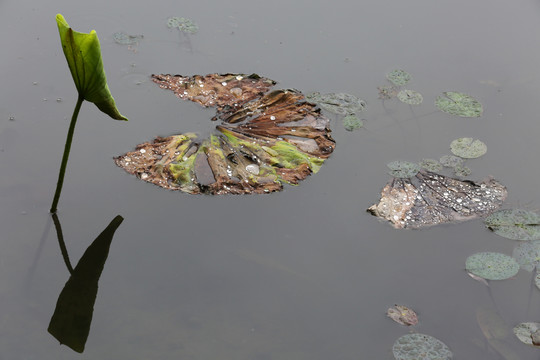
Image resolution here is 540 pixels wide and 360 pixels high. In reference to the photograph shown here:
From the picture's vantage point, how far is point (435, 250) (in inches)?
131

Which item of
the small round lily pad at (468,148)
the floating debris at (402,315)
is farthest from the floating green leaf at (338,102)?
the floating debris at (402,315)

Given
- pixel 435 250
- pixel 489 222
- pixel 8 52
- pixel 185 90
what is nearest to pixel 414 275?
pixel 435 250

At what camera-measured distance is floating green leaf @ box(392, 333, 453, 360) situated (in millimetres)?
2848

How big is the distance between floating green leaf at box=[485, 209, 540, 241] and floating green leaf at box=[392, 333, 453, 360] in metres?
0.81

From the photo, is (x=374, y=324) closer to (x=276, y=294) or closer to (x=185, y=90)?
(x=276, y=294)

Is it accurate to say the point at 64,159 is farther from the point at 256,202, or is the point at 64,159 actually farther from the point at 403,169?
the point at 403,169

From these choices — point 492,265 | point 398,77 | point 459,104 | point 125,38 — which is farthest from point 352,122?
point 125,38

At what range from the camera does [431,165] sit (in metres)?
3.75

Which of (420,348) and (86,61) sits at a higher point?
(86,61)

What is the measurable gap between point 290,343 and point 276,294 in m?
0.27

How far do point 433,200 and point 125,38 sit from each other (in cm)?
232

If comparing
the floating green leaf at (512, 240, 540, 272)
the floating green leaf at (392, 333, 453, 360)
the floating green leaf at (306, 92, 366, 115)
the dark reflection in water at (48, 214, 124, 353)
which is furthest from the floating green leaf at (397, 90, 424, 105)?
the dark reflection in water at (48, 214, 124, 353)

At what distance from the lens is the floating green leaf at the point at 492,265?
3.21m

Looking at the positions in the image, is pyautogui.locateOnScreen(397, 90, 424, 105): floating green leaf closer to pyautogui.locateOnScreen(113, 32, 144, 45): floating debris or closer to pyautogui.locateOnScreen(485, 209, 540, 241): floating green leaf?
pyautogui.locateOnScreen(485, 209, 540, 241): floating green leaf
